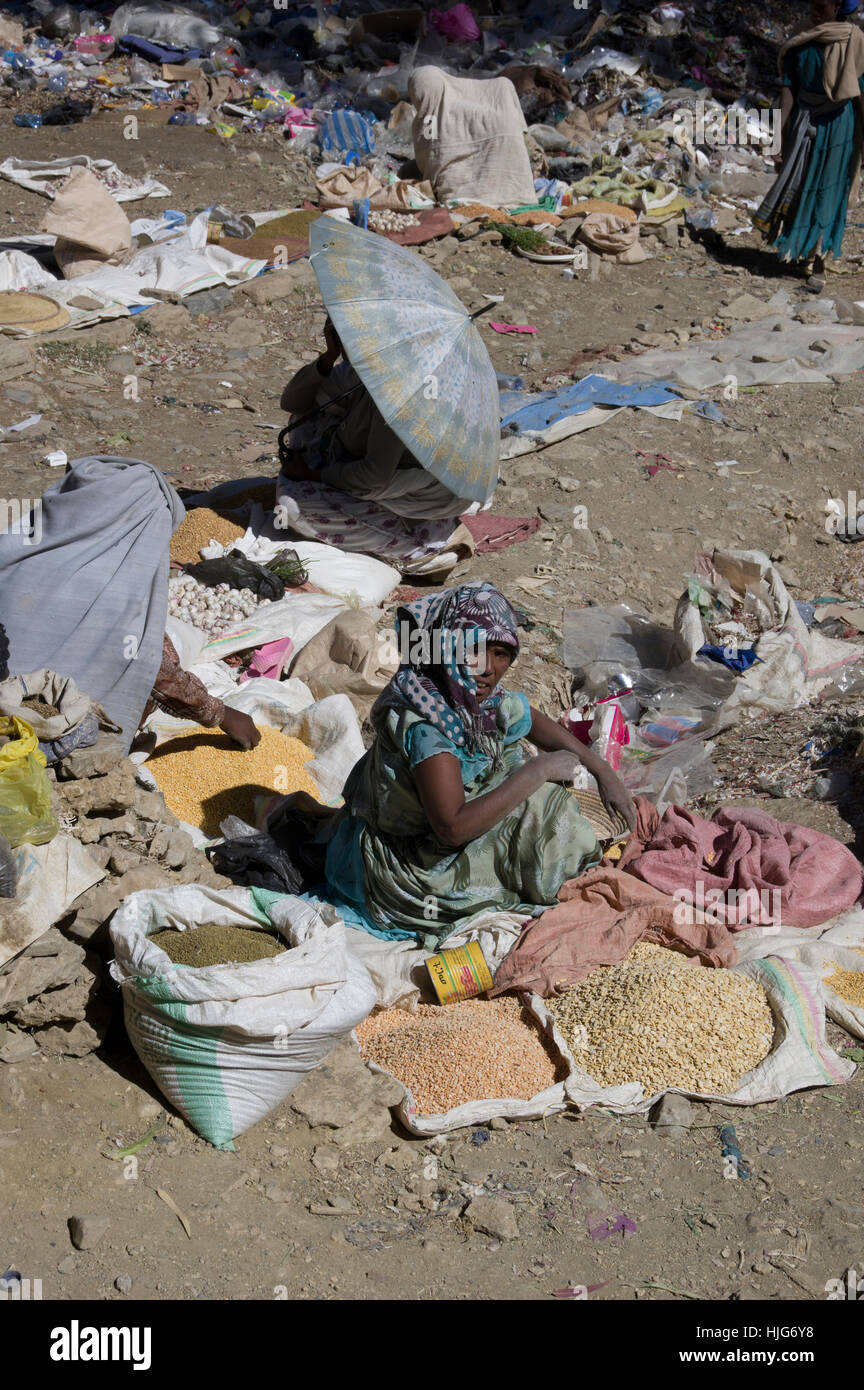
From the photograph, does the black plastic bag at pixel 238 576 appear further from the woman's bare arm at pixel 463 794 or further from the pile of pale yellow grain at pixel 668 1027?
the pile of pale yellow grain at pixel 668 1027

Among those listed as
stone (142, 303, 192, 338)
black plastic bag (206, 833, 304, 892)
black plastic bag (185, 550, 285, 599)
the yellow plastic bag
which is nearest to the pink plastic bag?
stone (142, 303, 192, 338)

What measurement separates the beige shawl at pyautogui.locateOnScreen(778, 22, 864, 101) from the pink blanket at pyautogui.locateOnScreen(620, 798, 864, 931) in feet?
23.5

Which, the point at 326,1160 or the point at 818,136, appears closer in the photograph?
the point at 326,1160

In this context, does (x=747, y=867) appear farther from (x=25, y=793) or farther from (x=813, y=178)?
(x=813, y=178)

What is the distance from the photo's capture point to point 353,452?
554 centimetres

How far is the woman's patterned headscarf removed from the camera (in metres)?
3.08

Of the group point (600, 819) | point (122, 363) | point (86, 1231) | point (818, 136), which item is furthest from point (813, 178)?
point (86, 1231)

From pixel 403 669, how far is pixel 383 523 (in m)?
2.50

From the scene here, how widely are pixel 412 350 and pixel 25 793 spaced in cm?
266

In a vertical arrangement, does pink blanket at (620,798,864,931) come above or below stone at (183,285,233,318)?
below

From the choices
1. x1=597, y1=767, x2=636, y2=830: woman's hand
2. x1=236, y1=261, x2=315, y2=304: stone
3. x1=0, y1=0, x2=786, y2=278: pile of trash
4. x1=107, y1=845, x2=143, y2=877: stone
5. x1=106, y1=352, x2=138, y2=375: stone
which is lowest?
x1=106, y1=352, x2=138, y2=375: stone

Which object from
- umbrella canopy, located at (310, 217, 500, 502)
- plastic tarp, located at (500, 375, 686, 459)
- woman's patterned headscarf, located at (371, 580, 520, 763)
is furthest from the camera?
plastic tarp, located at (500, 375, 686, 459)

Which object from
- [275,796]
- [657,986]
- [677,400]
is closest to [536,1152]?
[657,986]

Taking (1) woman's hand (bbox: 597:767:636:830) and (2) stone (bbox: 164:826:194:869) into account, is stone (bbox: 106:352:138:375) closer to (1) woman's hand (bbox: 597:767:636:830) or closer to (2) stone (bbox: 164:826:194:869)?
(2) stone (bbox: 164:826:194:869)
